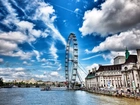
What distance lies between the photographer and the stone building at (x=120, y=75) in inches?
3381

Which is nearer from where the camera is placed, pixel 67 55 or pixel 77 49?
pixel 77 49

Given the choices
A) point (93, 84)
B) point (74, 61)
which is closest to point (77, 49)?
point (74, 61)

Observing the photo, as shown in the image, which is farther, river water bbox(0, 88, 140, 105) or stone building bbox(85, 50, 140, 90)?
stone building bbox(85, 50, 140, 90)

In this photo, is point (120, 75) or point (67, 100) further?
point (120, 75)

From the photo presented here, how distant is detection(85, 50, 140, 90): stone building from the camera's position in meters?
85.9

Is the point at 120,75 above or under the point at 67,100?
above

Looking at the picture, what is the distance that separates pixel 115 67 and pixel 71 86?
4404 centimetres

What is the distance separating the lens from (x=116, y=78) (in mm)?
114562

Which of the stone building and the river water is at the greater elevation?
the stone building

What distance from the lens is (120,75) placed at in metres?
112

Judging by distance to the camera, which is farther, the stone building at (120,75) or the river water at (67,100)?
the stone building at (120,75)

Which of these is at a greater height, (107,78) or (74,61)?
(74,61)

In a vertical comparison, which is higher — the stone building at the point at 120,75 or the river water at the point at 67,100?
the stone building at the point at 120,75

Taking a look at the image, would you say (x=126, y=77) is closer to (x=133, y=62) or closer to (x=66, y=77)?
(x=133, y=62)
